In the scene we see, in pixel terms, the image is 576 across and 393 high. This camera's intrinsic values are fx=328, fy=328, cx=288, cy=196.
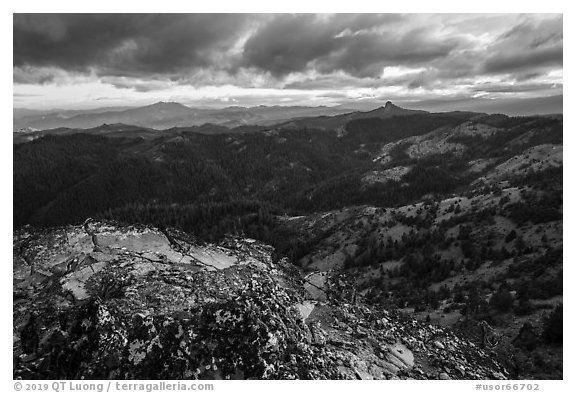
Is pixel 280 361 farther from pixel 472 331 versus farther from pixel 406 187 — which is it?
Result: pixel 406 187

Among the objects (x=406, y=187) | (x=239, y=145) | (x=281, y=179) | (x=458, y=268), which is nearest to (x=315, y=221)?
(x=458, y=268)

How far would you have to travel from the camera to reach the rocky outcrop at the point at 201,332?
12891 mm

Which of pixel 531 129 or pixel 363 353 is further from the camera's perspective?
pixel 531 129

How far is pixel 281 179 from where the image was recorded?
472 ft

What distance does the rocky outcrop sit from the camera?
1289cm

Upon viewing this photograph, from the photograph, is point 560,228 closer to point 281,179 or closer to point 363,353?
point 363,353

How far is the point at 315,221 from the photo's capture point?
55062mm

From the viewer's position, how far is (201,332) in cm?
1363
